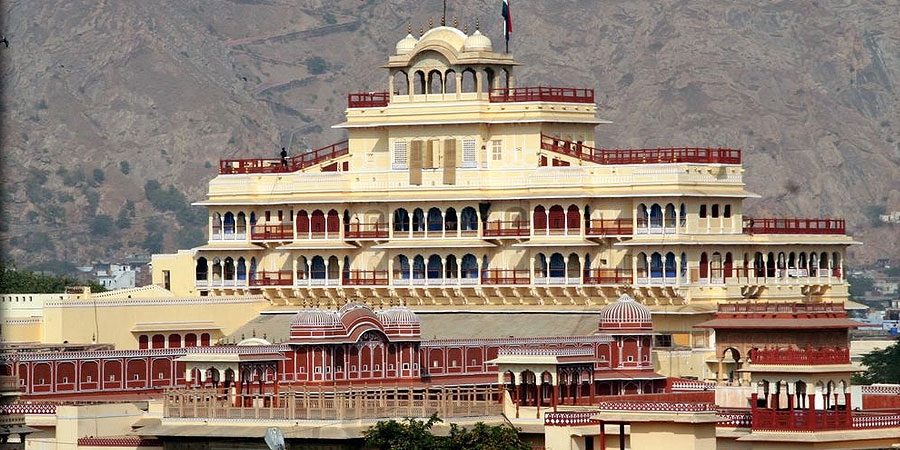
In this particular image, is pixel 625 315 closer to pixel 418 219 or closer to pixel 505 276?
pixel 505 276

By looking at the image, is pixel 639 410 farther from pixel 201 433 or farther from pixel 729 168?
pixel 729 168

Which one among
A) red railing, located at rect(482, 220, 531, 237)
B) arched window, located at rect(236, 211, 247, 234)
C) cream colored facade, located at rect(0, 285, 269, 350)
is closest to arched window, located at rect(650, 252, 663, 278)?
red railing, located at rect(482, 220, 531, 237)

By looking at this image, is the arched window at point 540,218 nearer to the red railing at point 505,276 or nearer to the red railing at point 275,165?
the red railing at point 505,276

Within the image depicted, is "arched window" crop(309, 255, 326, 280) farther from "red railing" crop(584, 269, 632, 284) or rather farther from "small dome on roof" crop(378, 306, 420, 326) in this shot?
"small dome on roof" crop(378, 306, 420, 326)

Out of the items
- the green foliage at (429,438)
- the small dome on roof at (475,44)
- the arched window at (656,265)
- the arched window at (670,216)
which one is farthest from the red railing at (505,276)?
the green foliage at (429,438)

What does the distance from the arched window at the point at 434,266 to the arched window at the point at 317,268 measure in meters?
6.06

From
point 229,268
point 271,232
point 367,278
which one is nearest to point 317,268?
point 271,232

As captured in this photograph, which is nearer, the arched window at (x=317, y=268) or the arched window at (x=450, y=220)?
the arched window at (x=450, y=220)

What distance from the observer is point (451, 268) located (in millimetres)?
142875

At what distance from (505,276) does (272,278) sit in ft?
40.5

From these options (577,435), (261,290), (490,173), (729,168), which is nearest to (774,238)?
(729,168)

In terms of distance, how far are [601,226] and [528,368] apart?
2733 cm

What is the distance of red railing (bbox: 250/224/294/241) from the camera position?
147 metres

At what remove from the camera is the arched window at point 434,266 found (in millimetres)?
142750
